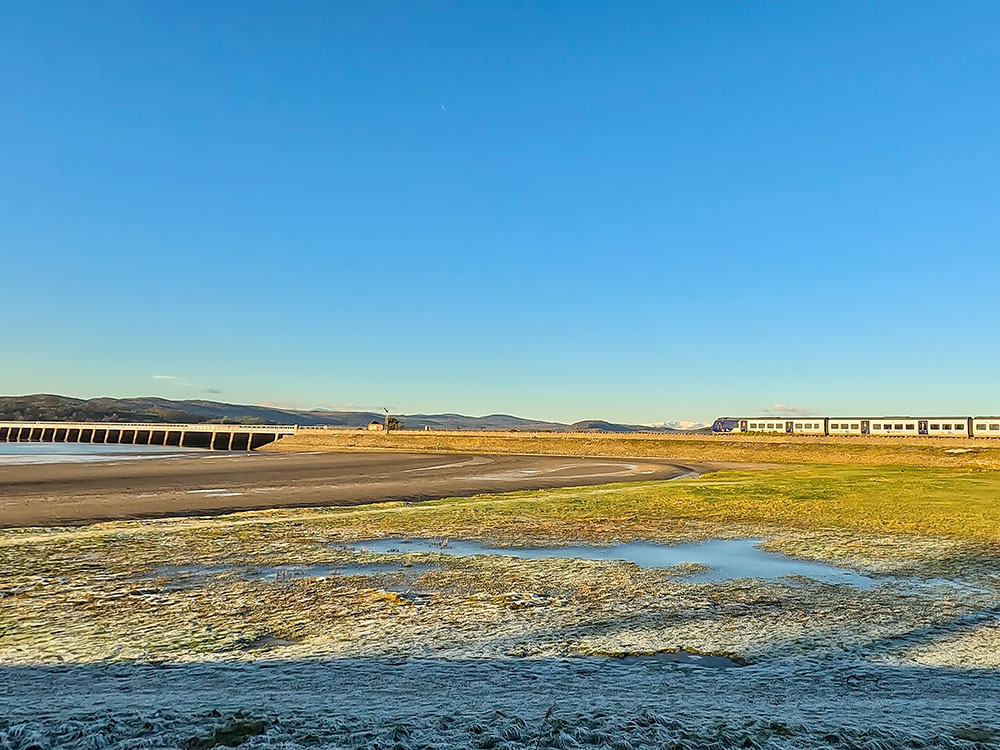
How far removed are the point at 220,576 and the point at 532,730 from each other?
314 inches

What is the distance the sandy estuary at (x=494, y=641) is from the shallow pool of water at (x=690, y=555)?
0.34ft

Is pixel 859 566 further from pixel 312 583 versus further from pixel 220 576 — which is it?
pixel 220 576

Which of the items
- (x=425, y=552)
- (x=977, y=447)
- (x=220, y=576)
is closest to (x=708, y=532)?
(x=425, y=552)

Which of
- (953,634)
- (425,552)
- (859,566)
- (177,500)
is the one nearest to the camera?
(953,634)

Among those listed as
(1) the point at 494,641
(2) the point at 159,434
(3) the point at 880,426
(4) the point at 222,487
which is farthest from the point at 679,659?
(2) the point at 159,434

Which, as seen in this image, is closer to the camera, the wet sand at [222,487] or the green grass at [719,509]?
the green grass at [719,509]

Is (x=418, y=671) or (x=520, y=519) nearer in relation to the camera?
(x=418, y=671)

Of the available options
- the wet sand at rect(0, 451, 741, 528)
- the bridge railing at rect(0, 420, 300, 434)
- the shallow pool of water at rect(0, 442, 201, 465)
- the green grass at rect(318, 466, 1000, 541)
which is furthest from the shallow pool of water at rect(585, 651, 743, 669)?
the bridge railing at rect(0, 420, 300, 434)

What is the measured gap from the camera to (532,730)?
545 cm

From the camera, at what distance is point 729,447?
73.1 metres

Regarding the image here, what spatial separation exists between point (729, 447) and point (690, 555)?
62.0m

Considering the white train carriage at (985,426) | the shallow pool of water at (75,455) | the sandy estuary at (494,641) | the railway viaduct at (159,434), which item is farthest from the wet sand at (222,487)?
the railway viaduct at (159,434)

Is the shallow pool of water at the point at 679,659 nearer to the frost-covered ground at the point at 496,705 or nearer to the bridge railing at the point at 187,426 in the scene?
the frost-covered ground at the point at 496,705

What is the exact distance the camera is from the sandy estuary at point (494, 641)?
5516 millimetres
